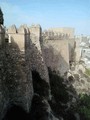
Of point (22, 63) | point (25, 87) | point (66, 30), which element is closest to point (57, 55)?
point (66, 30)

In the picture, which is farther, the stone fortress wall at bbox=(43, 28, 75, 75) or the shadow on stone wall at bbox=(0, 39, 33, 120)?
the stone fortress wall at bbox=(43, 28, 75, 75)

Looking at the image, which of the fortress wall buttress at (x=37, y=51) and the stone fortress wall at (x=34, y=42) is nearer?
Result: the stone fortress wall at (x=34, y=42)

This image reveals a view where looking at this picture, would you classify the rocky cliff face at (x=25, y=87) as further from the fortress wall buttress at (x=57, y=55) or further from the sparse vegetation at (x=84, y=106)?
the fortress wall buttress at (x=57, y=55)

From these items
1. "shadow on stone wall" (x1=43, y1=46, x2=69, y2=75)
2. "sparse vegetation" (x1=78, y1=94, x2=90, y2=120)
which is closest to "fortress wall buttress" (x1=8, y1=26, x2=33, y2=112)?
"sparse vegetation" (x1=78, y1=94, x2=90, y2=120)

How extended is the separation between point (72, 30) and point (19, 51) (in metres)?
26.5

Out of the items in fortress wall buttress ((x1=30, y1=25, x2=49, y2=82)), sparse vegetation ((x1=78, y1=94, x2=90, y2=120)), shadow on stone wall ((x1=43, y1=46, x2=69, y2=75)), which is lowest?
sparse vegetation ((x1=78, y1=94, x2=90, y2=120))

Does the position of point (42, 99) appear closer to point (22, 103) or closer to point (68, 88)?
point (22, 103)

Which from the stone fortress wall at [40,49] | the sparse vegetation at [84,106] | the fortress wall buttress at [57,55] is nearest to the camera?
the stone fortress wall at [40,49]

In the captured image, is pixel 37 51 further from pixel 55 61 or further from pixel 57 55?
pixel 57 55

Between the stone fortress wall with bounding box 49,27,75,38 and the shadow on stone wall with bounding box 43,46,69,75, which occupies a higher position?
the stone fortress wall with bounding box 49,27,75,38

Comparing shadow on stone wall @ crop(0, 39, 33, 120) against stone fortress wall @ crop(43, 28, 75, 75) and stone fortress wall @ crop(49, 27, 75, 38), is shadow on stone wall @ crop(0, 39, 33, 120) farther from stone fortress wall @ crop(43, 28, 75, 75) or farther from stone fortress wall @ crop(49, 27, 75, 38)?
stone fortress wall @ crop(49, 27, 75, 38)

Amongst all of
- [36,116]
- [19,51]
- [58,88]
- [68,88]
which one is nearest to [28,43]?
[19,51]

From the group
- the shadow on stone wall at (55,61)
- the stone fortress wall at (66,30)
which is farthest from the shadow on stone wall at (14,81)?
the stone fortress wall at (66,30)

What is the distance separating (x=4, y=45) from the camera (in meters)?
16.8
